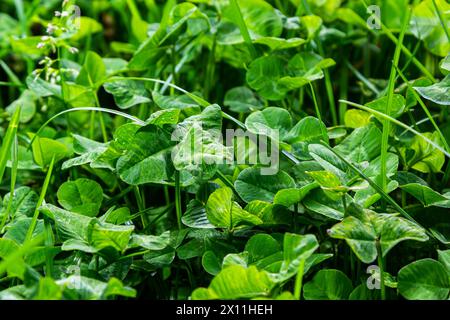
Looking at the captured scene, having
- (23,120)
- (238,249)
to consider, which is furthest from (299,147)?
(23,120)

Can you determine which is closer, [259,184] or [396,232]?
[396,232]

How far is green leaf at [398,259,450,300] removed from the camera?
2.79ft

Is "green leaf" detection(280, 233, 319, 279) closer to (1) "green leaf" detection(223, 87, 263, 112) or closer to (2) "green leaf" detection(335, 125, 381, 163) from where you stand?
(2) "green leaf" detection(335, 125, 381, 163)

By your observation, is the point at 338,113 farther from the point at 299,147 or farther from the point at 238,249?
the point at 238,249

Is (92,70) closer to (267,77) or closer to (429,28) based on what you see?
(267,77)

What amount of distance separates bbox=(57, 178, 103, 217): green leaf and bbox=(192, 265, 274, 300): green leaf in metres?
0.33

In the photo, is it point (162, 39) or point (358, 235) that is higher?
point (162, 39)

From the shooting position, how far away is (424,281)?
86 cm

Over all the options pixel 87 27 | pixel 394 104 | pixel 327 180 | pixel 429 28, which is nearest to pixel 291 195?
pixel 327 180

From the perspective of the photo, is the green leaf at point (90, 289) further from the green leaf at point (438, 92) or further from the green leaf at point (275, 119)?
the green leaf at point (438, 92)

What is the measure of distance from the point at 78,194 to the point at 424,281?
568 mm

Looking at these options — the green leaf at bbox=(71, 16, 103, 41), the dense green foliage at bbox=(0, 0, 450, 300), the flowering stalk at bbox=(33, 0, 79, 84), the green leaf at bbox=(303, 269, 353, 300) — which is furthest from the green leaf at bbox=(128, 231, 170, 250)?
the green leaf at bbox=(71, 16, 103, 41)
